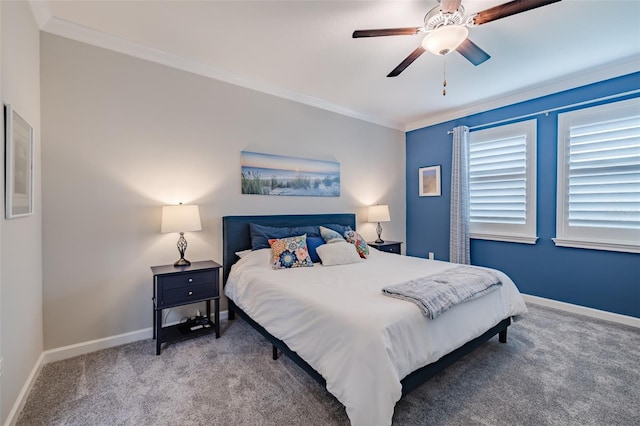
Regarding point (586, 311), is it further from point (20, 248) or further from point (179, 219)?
point (20, 248)

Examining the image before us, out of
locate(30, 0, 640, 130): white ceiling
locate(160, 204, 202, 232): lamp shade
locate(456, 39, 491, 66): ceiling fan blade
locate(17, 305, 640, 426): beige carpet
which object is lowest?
locate(17, 305, 640, 426): beige carpet

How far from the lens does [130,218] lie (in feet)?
8.70

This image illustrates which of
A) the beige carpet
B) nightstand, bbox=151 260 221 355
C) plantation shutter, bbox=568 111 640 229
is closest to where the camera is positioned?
the beige carpet

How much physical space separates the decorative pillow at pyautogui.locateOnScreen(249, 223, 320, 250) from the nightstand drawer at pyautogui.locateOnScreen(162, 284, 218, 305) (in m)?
0.63

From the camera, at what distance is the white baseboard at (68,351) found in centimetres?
174

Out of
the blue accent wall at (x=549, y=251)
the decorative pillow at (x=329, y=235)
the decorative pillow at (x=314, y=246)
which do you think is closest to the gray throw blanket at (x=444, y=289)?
the decorative pillow at (x=314, y=246)

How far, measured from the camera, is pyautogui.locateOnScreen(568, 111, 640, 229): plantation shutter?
2934 mm

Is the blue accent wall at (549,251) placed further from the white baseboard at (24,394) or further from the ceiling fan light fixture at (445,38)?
the white baseboard at (24,394)

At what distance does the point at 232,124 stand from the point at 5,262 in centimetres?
223

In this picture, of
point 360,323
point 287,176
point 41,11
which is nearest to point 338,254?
point 287,176

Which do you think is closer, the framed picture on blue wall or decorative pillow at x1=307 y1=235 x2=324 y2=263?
decorative pillow at x1=307 y1=235 x2=324 y2=263

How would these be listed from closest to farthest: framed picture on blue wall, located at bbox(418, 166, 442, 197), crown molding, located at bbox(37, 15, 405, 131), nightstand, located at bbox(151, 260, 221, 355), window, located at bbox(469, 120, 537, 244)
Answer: crown molding, located at bbox(37, 15, 405, 131)
nightstand, located at bbox(151, 260, 221, 355)
window, located at bbox(469, 120, 537, 244)
framed picture on blue wall, located at bbox(418, 166, 442, 197)

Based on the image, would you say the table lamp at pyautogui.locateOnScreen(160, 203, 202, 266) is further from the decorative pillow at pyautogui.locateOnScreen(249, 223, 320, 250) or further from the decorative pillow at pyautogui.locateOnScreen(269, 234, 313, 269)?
the decorative pillow at pyautogui.locateOnScreen(269, 234, 313, 269)

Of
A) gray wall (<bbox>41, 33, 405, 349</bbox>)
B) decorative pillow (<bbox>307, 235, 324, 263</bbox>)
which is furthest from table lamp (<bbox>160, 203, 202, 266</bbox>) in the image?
decorative pillow (<bbox>307, 235, 324, 263</bbox>)
